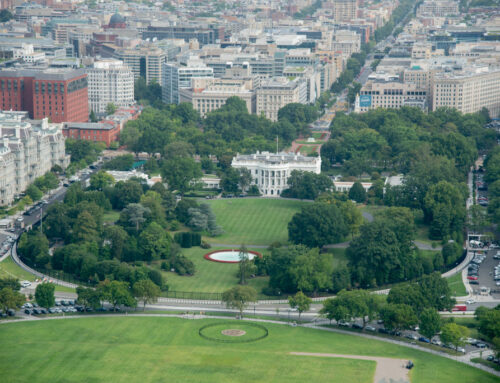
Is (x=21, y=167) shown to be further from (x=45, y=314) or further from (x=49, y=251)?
(x=45, y=314)

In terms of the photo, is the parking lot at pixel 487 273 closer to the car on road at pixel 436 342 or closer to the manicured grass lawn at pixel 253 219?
the car on road at pixel 436 342

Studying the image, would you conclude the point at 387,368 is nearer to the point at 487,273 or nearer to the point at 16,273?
the point at 487,273

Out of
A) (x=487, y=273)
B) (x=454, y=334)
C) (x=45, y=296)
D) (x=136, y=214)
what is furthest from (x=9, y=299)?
(x=487, y=273)

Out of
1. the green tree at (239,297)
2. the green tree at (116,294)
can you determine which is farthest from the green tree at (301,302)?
the green tree at (116,294)

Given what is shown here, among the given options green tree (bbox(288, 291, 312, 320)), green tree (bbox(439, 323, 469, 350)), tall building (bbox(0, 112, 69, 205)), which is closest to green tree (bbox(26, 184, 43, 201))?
tall building (bbox(0, 112, 69, 205))

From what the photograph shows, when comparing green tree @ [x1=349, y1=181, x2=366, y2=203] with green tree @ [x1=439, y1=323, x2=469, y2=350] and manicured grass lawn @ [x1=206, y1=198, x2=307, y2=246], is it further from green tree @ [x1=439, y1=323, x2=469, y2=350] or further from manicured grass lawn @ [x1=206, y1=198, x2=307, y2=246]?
green tree @ [x1=439, y1=323, x2=469, y2=350]

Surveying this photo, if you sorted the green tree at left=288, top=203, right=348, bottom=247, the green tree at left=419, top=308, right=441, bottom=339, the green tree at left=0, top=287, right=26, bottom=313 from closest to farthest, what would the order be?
the green tree at left=419, top=308, right=441, bottom=339
the green tree at left=0, top=287, right=26, bottom=313
the green tree at left=288, top=203, right=348, bottom=247
